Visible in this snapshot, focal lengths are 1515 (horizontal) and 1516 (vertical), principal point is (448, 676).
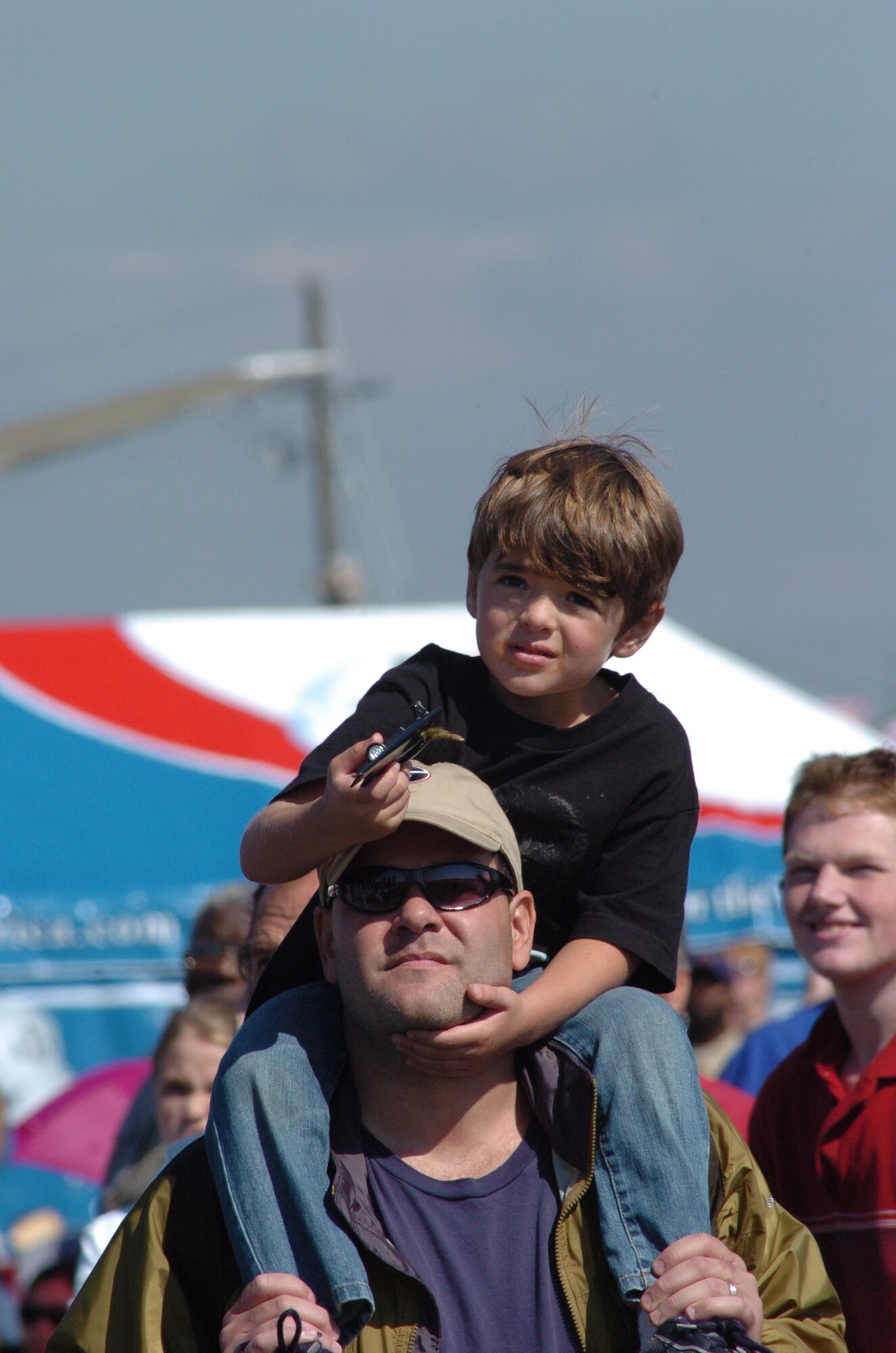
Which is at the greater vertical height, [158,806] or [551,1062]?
[158,806]

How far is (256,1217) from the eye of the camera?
2281 mm

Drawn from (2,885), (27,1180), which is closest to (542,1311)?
(27,1180)

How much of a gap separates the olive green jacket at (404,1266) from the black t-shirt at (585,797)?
9.5 inches

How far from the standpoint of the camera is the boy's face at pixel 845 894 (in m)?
3.27

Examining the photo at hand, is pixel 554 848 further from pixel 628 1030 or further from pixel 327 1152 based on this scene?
pixel 327 1152

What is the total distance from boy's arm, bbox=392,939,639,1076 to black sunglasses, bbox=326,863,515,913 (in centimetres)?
13

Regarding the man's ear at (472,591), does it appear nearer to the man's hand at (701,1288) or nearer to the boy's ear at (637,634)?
the boy's ear at (637,634)

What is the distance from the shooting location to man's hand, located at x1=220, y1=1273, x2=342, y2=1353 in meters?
2.16

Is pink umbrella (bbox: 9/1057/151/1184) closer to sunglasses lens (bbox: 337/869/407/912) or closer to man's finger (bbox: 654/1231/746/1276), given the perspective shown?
sunglasses lens (bbox: 337/869/407/912)

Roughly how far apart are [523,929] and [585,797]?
0.24 m

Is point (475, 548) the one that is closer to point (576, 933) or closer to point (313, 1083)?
point (576, 933)

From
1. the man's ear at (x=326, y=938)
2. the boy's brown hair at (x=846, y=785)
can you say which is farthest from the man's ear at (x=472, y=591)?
the boy's brown hair at (x=846, y=785)

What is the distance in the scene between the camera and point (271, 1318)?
85.9 inches

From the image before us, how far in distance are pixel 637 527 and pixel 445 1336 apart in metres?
1.28
